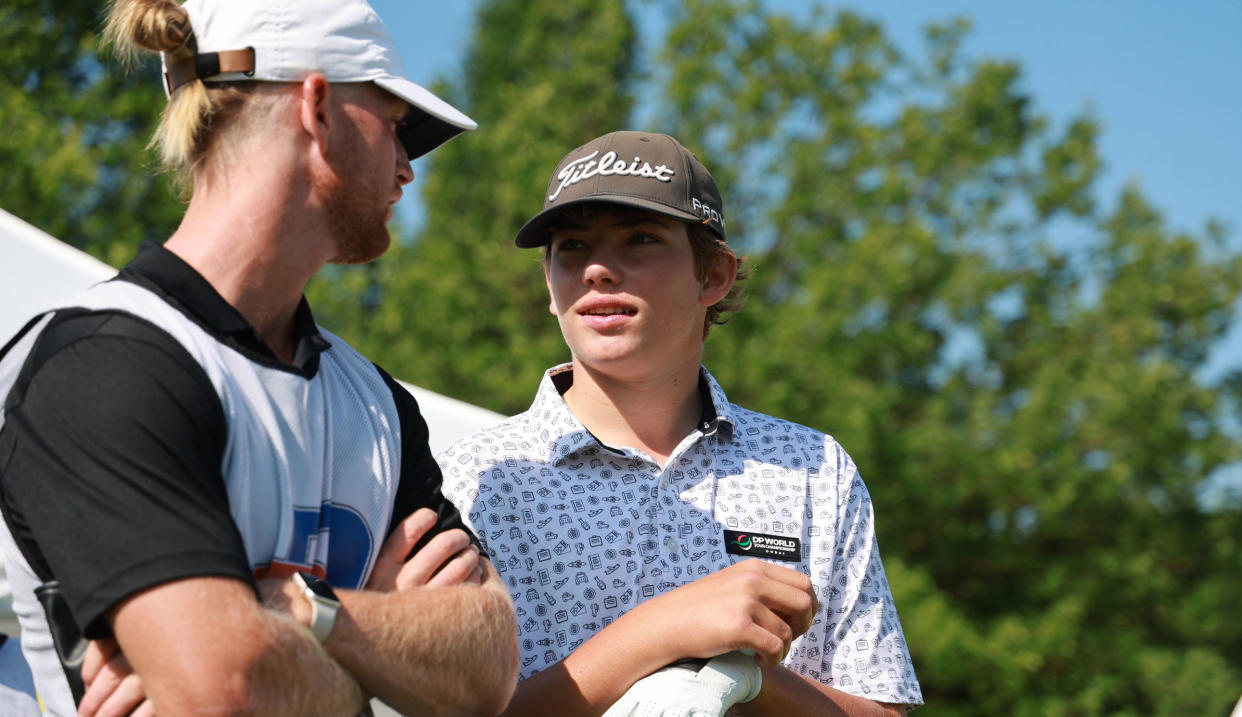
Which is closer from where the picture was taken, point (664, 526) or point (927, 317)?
point (664, 526)

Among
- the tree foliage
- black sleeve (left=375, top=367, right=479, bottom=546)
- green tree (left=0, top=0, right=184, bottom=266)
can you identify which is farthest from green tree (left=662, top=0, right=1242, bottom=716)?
black sleeve (left=375, top=367, right=479, bottom=546)

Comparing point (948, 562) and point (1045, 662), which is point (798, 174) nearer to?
point (948, 562)

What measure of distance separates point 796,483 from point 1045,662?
1002 centimetres

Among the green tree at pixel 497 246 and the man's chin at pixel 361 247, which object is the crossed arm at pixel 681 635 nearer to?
the man's chin at pixel 361 247

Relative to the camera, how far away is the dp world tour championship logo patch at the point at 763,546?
2.25 meters

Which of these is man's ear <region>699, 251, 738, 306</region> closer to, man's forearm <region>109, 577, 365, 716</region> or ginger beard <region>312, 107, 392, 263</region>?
ginger beard <region>312, 107, 392, 263</region>

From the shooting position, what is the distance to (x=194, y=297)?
5.13ft

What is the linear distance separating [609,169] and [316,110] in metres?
0.76

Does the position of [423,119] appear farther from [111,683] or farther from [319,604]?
[111,683]

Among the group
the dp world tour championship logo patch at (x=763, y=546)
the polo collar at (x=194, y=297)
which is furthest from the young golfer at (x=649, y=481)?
the polo collar at (x=194, y=297)

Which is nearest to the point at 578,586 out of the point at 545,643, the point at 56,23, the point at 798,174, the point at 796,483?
the point at 545,643

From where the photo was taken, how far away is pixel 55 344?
144 centimetres

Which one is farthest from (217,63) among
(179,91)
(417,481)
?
(417,481)

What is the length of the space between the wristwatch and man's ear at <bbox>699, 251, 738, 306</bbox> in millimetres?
1201
